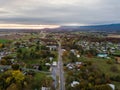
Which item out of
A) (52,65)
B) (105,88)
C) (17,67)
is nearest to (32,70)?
(17,67)

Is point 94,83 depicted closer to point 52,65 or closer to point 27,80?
point 27,80

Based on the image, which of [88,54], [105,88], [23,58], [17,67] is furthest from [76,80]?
[88,54]

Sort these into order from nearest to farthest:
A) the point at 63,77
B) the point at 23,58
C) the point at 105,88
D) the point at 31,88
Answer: the point at 105,88, the point at 31,88, the point at 63,77, the point at 23,58

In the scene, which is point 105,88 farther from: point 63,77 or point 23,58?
point 23,58

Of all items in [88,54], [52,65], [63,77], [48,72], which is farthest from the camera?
[88,54]

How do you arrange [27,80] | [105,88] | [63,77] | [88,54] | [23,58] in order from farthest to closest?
[88,54], [23,58], [63,77], [27,80], [105,88]

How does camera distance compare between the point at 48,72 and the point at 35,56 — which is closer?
the point at 48,72

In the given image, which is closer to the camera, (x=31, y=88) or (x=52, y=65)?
(x=31, y=88)

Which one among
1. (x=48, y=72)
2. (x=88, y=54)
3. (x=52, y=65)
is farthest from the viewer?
(x=88, y=54)
